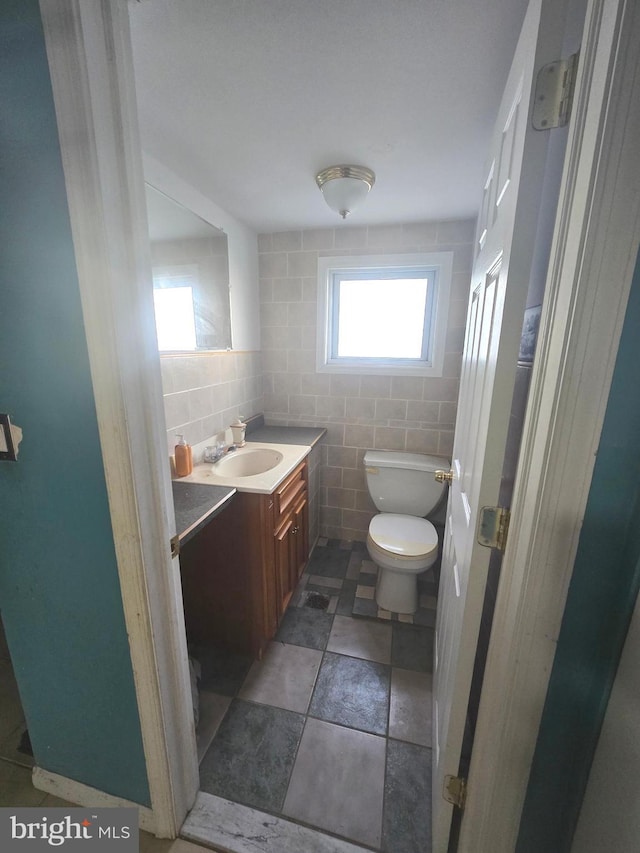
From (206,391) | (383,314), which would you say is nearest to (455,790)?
(206,391)

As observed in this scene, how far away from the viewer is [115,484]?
73 cm

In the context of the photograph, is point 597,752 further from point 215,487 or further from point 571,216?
point 215,487

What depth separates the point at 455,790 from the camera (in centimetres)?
84

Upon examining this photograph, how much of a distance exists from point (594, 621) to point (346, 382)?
5.99 feet

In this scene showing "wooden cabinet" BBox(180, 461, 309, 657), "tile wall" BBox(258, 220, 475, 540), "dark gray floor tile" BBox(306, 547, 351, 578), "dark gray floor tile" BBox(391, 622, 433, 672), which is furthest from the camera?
"dark gray floor tile" BBox(306, 547, 351, 578)

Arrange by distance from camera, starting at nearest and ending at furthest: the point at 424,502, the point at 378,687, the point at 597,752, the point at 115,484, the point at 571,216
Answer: the point at 571,216
the point at 597,752
the point at 115,484
the point at 378,687
the point at 424,502

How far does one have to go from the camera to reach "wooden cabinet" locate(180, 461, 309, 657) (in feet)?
4.64

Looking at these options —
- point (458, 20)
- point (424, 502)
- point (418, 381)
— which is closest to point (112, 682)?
point (424, 502)

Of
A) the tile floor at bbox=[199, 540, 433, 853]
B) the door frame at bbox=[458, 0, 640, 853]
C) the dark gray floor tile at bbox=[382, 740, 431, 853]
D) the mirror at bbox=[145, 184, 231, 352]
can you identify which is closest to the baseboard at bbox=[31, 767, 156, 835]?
the tile floor at bbox=[199, 540, 433, 853]

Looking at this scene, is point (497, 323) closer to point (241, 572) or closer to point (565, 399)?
point (565, 399)

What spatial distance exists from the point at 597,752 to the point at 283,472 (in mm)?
1215

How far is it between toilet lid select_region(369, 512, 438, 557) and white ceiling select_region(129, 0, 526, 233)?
1.72 m

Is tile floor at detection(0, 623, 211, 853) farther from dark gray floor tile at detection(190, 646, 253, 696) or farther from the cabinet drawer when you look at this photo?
the cabinet drawer

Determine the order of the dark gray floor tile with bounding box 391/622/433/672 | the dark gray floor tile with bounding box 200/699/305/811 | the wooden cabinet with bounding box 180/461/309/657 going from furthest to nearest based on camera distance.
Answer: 1. the dark gray floor tile with bounding box 391/622/433/672
2. the wooden cabinet with bounding box 180/461/309/657
3. the dark gray floor tile with bounding box 200/699/305/811
